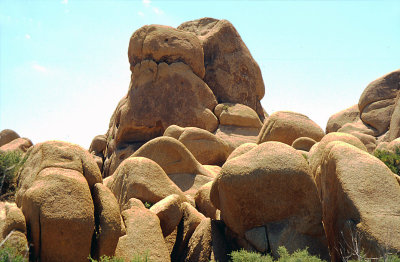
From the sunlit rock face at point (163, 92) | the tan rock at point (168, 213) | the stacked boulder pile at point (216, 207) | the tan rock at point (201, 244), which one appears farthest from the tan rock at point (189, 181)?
the sunlit rock face at point (163, 92)

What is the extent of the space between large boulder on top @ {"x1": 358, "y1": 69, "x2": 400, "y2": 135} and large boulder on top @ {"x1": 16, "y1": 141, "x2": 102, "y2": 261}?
21.7 meters

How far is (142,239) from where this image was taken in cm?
704

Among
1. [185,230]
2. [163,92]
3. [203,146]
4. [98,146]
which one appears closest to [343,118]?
[163,92]

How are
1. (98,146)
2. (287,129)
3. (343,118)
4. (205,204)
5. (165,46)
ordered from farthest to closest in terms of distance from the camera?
1. (343,118)
2. (98,146)
3. (165,46)
4. (287,129)
5. (205,204)

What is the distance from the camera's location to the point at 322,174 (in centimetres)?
841

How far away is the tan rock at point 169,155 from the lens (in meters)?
13.0

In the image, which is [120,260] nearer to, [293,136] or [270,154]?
[270,154]

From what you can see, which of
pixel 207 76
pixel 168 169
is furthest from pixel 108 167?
pixel 168 169

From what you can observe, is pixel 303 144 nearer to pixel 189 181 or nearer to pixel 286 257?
pixel 189 181

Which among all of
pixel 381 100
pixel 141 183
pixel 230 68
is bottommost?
pixel 381 100

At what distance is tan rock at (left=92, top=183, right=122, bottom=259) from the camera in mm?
6598

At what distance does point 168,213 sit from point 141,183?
4.70 feet

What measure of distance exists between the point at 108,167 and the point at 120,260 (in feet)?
60.7

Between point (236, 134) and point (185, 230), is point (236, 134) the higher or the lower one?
the lower one
